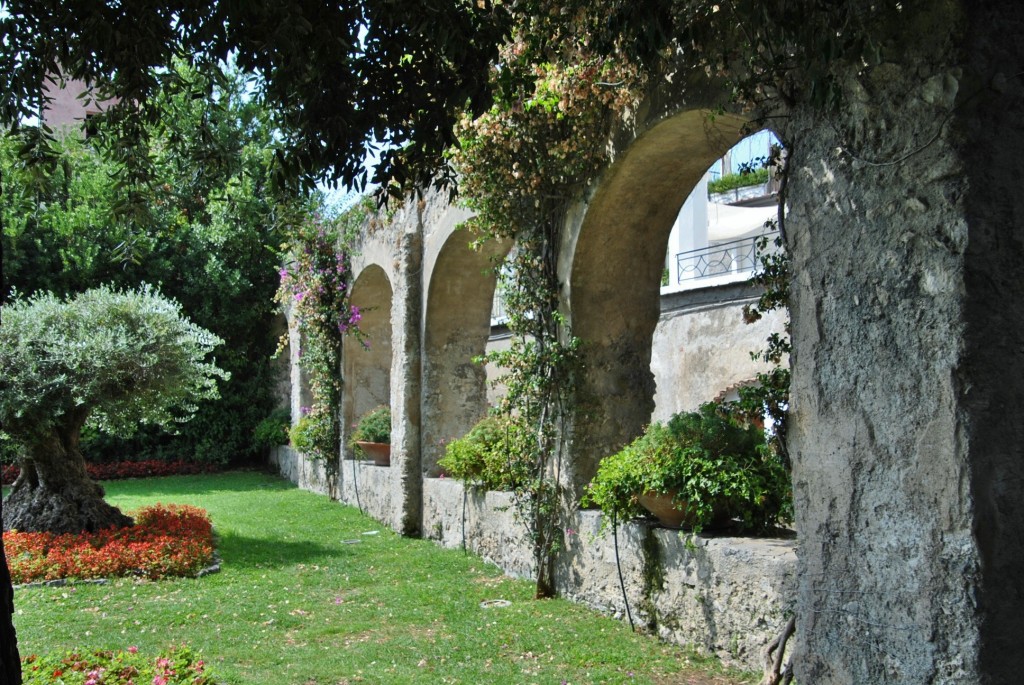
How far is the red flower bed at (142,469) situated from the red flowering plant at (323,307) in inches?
221

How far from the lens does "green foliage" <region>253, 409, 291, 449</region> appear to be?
18.9 metres

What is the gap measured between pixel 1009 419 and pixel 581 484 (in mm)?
3993

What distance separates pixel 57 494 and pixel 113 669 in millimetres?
5436

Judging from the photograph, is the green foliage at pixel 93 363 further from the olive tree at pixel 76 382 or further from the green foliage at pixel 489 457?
the green foliage at pixel 489 457

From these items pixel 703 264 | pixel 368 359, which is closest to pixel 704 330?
pixel 703 264

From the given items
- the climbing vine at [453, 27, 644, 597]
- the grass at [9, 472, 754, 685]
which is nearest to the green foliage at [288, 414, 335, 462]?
the grass at [9, 472, 754, 685]

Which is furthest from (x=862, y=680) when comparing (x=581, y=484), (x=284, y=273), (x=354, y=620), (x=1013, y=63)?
(x=284, y=273)

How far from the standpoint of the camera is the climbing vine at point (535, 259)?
6551mm

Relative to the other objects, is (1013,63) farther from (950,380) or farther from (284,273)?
(284,273)

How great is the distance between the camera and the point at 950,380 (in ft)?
10.2

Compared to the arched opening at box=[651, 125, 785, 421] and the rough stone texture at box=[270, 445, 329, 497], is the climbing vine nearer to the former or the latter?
the arched opening at box=[651, 125, 785, 421]

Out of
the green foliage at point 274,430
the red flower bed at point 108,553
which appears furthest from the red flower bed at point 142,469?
the red flower bed at point 108,553

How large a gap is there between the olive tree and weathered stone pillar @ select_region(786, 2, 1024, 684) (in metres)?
7.40

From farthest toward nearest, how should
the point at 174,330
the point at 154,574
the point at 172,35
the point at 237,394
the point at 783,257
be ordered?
the point at 237,394, the point at 174,330, the point at 154,574, the point at 783,257, the point at 172,35
